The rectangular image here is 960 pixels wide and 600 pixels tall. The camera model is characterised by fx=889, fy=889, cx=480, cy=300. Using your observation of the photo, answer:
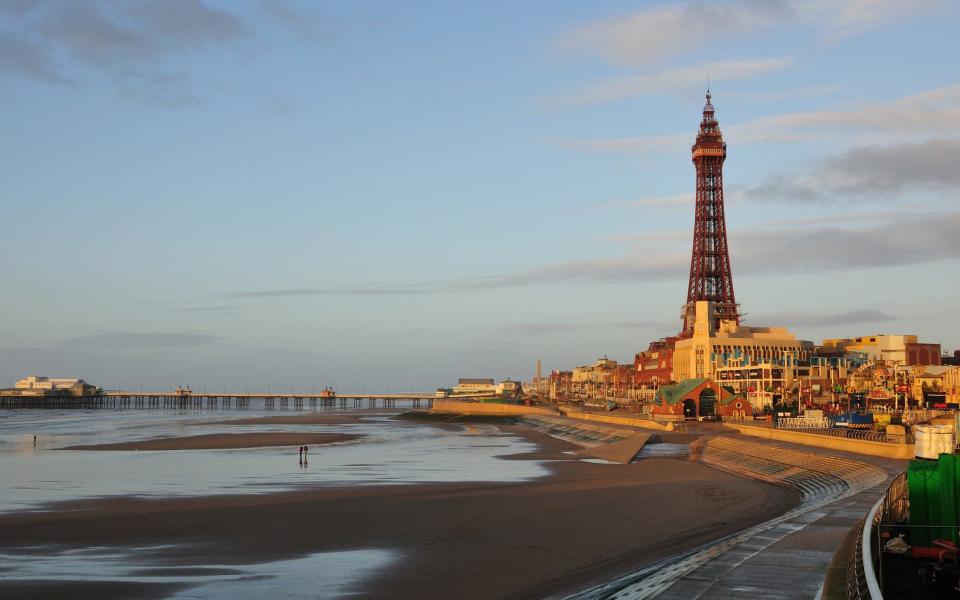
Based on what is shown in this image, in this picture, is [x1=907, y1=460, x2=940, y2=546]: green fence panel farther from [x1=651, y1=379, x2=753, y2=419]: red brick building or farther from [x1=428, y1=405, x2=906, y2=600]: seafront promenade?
[x1=651, y1=379, x2=753, y2=419]: red brick building

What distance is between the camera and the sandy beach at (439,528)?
2002 centimetres

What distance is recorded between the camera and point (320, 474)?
44.0 meters

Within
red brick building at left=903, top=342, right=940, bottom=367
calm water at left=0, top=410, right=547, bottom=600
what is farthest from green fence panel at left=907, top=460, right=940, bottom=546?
red brick building at left=903, top=342, right=940, bottom=367

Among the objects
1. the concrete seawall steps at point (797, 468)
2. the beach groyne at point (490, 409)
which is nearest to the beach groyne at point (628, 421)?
the concrete seawall steps at point (797, 468)

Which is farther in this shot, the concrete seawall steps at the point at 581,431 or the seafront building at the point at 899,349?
the seafront building at the point at 899,349

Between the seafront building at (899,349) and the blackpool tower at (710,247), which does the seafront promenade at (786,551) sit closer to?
the seafront building at (899,349)

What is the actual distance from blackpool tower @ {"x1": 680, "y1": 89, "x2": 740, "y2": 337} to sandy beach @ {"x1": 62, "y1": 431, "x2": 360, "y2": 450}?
8136 centimetres

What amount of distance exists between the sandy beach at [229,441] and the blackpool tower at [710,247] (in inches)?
3203

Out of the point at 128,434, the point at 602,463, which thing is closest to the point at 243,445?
the point at 128,434

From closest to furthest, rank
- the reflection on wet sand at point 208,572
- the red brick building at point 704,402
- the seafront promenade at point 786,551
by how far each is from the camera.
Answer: the seafront promenade at point 786,551 → the reflection on wet sand at point 208,572 → the red brick building at point 704,402

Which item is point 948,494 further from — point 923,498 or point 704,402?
point 704,402

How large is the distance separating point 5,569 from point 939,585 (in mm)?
19622

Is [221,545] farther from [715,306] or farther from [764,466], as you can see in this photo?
[715,306]

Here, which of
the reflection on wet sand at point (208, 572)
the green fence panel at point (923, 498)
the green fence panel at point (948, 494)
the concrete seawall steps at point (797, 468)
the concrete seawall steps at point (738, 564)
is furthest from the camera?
the concrete seawall steps at point (797, 468)
